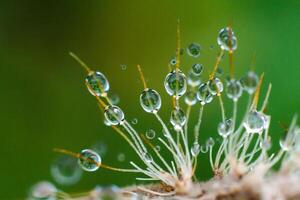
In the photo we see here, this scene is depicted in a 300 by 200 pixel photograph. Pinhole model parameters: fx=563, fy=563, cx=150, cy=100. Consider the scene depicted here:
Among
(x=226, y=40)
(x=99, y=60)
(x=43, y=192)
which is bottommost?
(x=43, y=192)

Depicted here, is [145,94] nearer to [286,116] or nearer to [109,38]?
[286,116]

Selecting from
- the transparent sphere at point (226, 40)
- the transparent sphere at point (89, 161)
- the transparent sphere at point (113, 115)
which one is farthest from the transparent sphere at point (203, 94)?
the transparent sphere at point (89, 161)

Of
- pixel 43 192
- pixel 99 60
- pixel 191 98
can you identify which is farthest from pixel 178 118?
pixel 99 60

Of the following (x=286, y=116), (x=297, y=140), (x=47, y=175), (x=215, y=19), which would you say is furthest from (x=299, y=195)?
(x=215, y=19)

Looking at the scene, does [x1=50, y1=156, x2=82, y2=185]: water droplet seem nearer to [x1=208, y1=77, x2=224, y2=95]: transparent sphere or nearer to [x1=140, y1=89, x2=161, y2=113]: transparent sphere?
[x1=140, y1=89, x2=161, y2=113]: transparent sphere

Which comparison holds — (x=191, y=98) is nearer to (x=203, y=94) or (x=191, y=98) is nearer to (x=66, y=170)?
(x=203, y=94)
